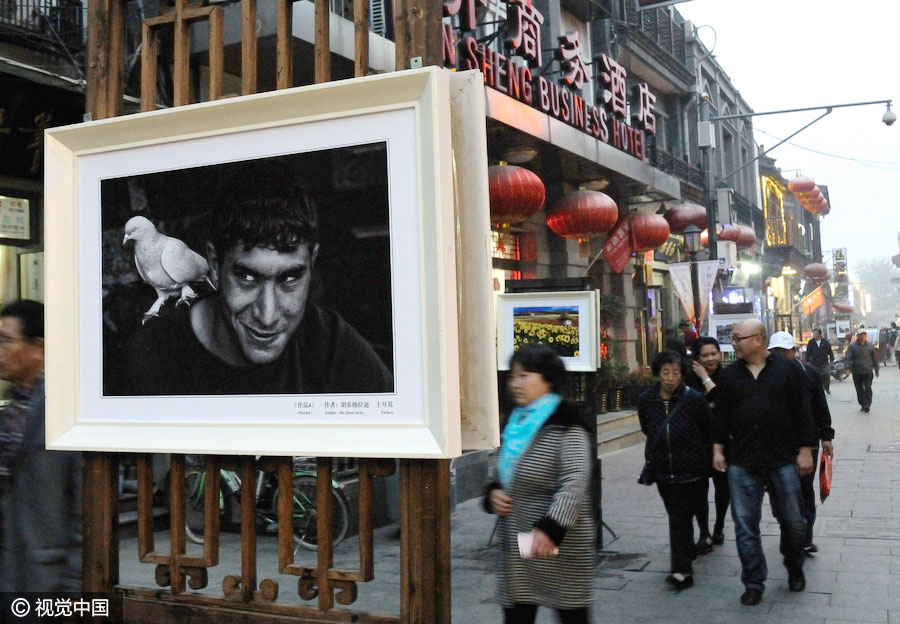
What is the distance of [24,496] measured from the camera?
149 inches

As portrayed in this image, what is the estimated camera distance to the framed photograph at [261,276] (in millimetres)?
4312

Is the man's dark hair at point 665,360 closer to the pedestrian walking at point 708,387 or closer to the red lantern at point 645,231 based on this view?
the pedestrian walking at point 708,387

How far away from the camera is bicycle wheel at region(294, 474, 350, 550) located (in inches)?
321

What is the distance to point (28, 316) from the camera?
13.6 ft

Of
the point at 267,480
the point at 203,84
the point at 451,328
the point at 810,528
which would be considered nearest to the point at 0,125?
the point at 203,84

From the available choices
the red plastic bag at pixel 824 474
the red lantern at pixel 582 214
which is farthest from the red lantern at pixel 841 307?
the red plastic bag at pixel 824 474

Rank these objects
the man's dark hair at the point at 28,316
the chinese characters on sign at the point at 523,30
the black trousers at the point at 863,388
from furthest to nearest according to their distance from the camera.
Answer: the black trousers at the point at 863,388 < the chinese characters on sign at the point at 523,30 < the man's dark hair at the point at 28,316

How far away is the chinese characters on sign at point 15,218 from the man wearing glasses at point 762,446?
7.73 meters

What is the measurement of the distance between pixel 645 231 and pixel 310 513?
11.6 m

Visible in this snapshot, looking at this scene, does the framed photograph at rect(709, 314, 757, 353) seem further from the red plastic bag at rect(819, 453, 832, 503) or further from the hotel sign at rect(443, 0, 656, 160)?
the red plastic bag at rect(819, 453, 832, 503)

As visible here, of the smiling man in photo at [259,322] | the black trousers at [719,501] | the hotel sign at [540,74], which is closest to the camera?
the smiling man in photo at [259,322]

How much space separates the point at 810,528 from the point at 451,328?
4785 mm

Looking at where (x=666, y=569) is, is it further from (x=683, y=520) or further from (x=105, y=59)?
(x=105, y=59)

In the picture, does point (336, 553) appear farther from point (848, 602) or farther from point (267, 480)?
point (848, 602)
